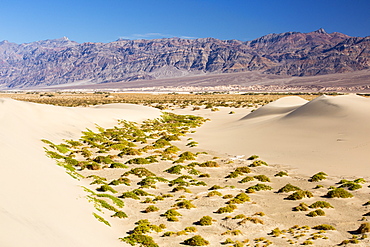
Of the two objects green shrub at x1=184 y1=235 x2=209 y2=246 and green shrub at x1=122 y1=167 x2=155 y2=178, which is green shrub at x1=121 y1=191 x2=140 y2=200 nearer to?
green shrub at x1=122 y1=167 x2=155 y2=178

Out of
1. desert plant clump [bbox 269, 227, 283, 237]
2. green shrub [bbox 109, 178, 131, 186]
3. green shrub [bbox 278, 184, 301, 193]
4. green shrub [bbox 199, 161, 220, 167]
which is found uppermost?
green shrub [bbox 109, 178, 131, 186]

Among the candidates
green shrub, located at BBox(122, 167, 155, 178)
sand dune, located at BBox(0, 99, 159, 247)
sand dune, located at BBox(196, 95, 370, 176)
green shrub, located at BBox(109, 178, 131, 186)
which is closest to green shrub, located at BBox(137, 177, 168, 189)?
green shrub, located at BBox(109, 178, 131, 186)

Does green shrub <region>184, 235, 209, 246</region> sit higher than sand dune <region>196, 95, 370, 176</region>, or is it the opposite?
sand dune <region>196, 95, 370, 176</region>

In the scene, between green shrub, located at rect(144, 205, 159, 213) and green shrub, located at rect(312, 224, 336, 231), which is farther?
green shrub, located at rect(144, 205, 159, 213)

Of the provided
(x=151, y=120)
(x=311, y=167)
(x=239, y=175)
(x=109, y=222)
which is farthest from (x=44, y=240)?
(x=151, y=120)

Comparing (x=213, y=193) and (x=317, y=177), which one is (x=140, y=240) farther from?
(x=317, y=177)

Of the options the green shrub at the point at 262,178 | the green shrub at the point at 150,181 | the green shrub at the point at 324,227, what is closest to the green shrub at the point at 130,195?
the green shrub at the point at 150,181
